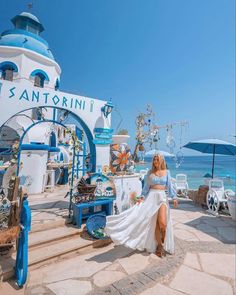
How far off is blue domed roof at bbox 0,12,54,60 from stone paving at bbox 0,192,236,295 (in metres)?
10.2

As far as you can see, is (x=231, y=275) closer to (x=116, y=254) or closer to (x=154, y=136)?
(x=116, y=254)

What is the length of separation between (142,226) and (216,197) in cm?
445

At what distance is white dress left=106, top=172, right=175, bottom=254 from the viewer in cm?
433

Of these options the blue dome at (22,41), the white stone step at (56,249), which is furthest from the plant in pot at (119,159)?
the blue dome at (22,41)

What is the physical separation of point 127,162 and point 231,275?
3.81 metres

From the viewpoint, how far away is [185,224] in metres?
6.50

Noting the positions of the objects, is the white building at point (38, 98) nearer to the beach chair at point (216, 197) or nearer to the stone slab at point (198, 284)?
the stone slab at point (198, 284)

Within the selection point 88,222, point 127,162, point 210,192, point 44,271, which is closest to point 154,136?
point 127,162

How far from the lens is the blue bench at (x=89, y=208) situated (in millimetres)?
5125

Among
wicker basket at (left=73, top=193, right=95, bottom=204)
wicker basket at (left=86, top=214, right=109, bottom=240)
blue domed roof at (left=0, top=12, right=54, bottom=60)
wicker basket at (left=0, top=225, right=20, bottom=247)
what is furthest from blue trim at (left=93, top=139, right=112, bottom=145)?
blue domed roof at (left=0, top=12, right=54, bottom=60)

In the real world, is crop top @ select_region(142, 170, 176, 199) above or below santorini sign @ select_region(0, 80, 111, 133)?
below

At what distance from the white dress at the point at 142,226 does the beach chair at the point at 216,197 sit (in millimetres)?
3975

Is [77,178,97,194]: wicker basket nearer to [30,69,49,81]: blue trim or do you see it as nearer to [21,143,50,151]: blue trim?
[21,143,50,151]: blue trim

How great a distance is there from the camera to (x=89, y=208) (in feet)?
18.6
